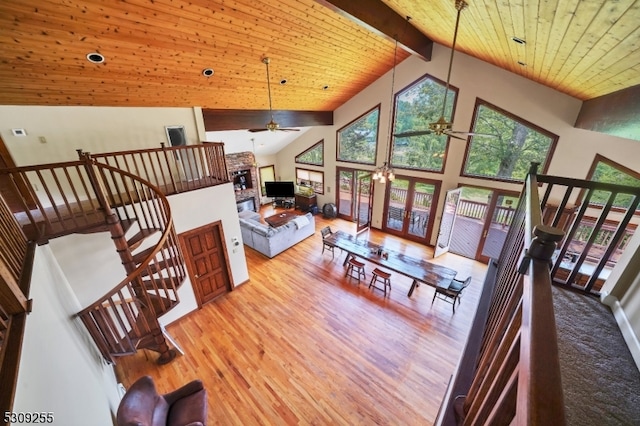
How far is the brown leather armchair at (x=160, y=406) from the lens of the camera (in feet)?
8.09

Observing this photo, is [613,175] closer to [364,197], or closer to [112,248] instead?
[364,197]

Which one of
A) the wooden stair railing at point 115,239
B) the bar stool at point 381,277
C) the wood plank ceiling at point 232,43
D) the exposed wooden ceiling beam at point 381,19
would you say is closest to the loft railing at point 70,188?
the wooden stair railing at point 115,239

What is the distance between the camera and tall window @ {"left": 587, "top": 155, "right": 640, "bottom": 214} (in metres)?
4.09

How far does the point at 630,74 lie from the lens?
2.34m

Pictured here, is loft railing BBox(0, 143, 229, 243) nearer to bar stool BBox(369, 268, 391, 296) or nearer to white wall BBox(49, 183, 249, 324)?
white wall BBox(49, 183, 249, 324)

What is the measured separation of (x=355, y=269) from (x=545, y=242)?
5853 mm

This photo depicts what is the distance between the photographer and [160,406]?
2887 mm

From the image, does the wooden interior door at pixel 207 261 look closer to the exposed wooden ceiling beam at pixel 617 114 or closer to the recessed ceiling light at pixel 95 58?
the recessed ceiling light at pixel 95 58

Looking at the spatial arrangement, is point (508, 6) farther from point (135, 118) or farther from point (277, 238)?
point (277, 238)

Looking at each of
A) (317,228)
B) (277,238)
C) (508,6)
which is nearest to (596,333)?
(508,6)

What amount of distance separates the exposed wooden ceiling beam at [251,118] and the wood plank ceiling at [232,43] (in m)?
0.38

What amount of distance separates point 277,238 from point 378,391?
4.49 metres

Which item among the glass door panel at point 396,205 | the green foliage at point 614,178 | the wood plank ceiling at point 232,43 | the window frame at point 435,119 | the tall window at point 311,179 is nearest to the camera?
the wood plank ceiling at point 232,43

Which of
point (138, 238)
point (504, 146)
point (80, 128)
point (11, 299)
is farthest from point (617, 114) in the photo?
point (80, 128)
